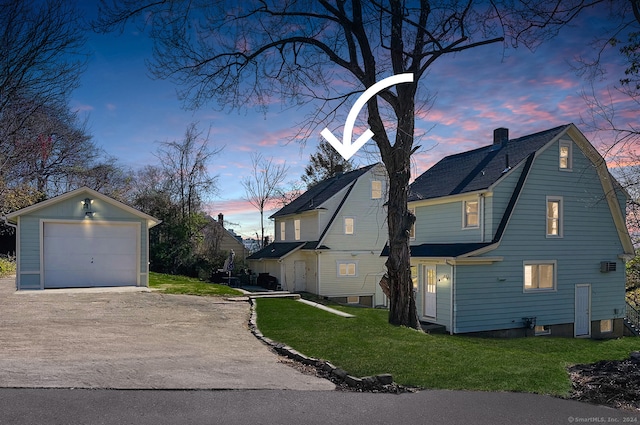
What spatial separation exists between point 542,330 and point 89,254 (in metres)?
18.6

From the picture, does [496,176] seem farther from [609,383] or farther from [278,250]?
[278,250]

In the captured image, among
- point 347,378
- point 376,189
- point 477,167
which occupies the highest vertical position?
point 477,167

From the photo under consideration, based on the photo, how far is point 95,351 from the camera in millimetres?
9023

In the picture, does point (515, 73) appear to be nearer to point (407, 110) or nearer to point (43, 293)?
point (407, 110)

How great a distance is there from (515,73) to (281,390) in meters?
11.4

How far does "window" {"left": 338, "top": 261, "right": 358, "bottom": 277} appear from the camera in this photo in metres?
28.7

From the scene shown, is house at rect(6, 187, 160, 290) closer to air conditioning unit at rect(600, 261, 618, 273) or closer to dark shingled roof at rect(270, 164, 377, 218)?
dark shingled roof at rect(270, 164, 377, 218)

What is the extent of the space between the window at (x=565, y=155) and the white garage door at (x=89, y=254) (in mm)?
17898

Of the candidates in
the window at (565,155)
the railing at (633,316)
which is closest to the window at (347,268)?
the window at (565,155)

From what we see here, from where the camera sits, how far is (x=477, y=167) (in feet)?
68.9

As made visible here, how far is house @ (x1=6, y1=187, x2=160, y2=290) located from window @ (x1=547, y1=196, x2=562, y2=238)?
1661 cm

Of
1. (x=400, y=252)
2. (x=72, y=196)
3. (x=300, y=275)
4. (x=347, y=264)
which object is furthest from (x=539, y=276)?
(x=72, y=196)

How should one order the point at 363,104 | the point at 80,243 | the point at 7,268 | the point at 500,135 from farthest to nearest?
the point at 7,268
the point at 500,135
the point at 80,243
the point at 363,104

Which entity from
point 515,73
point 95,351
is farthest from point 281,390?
point 515,73
